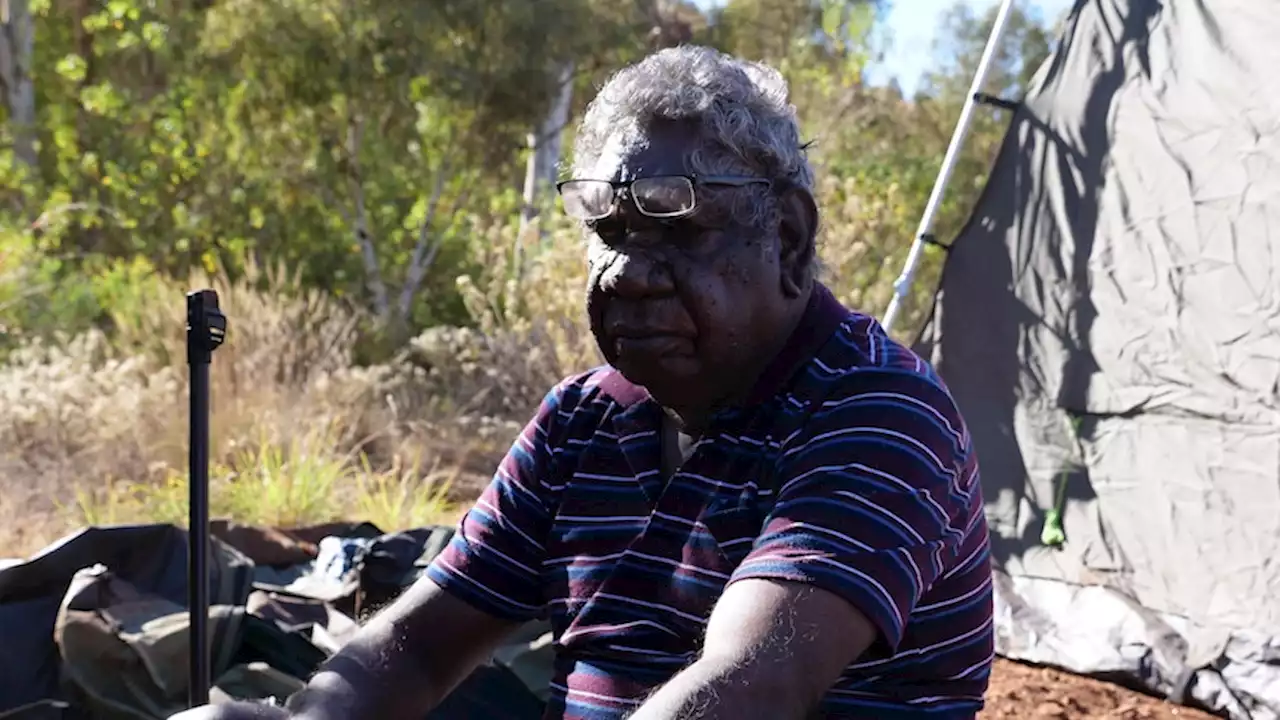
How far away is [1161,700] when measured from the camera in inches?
151

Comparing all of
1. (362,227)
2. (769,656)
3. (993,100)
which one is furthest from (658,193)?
(362,227)

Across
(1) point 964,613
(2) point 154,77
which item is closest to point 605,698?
(1) point 964,613

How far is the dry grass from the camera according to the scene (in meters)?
5.29

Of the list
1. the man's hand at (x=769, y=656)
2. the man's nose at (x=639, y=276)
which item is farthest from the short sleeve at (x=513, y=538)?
the man's hand at (x=769, y=656)

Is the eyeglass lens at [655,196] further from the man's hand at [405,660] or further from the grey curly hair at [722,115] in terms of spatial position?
the man's hand at [405,660]

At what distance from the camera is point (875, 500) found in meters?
1.46

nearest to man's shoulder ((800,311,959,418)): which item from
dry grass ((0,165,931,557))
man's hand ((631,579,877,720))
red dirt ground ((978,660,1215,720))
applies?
man's hand ((631,579,877,720))

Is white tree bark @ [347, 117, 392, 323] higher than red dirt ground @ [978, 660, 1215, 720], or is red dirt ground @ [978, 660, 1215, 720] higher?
white tree bark @ [347, 117, 392, 323]

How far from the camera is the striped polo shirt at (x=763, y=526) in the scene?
1464 millimetres

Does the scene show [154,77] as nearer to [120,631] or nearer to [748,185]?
[120,631]

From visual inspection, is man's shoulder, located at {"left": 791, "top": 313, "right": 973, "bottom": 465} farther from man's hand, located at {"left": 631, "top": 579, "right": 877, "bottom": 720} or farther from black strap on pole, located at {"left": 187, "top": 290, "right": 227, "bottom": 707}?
black strap on pole, located at {"left": 187, "top": 290, "right": 227, "bottom": 707}

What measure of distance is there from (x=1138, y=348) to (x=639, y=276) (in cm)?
300

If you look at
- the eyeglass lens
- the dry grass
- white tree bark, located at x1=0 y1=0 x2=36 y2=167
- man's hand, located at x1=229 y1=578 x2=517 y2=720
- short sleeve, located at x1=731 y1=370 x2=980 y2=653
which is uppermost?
white tree bark, located at x1=0 y1=0 x2=36 y2=167

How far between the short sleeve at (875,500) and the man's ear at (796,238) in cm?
20
